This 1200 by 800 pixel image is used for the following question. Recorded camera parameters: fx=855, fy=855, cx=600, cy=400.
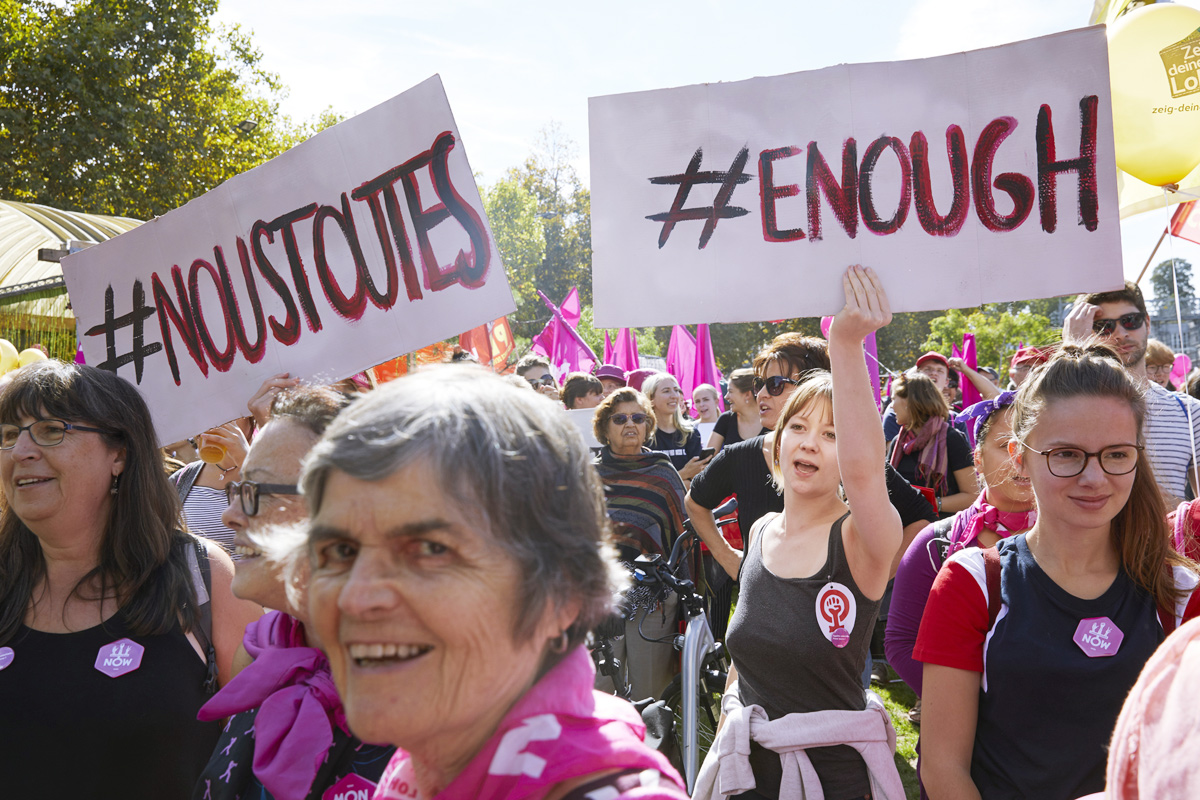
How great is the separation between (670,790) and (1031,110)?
1.95m

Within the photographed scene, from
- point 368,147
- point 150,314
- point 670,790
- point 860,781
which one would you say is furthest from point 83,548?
point 860,781

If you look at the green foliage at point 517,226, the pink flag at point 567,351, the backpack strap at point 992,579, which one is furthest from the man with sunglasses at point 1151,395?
the green foliage at point 517,226

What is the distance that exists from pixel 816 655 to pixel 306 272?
77.5 inches

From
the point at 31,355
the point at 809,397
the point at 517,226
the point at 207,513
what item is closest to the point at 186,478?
the point at 207,513

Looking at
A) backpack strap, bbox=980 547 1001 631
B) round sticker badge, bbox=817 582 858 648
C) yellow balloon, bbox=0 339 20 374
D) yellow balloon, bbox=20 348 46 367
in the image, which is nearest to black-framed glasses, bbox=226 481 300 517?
round sticker badge, bbox=817 582 858 648

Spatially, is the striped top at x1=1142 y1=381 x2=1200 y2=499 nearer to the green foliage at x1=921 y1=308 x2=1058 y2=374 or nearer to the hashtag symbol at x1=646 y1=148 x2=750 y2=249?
the hashtag symbol at x1=646 y1=148 x2=750 y2=249

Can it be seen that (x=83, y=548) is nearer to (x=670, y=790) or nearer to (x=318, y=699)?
(x=318, y=699)

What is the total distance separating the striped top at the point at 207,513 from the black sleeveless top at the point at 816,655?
225 cm

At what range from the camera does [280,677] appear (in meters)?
1.67

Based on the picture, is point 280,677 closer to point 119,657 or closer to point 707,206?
point 119,657

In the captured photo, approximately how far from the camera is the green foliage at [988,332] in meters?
41.2

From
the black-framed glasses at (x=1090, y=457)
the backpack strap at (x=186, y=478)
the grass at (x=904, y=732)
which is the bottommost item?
the grass at (x=904, y=732)

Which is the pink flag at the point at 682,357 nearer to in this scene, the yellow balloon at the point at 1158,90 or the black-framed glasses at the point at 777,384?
the black-framed glasses at the point at 777,384

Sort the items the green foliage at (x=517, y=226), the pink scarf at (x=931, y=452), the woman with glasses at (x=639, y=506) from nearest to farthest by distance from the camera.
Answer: the woman with glasses at (x=639, y=506), the pink scarf at (x=931, y=452), the green foliage at (x=517, y=226)
